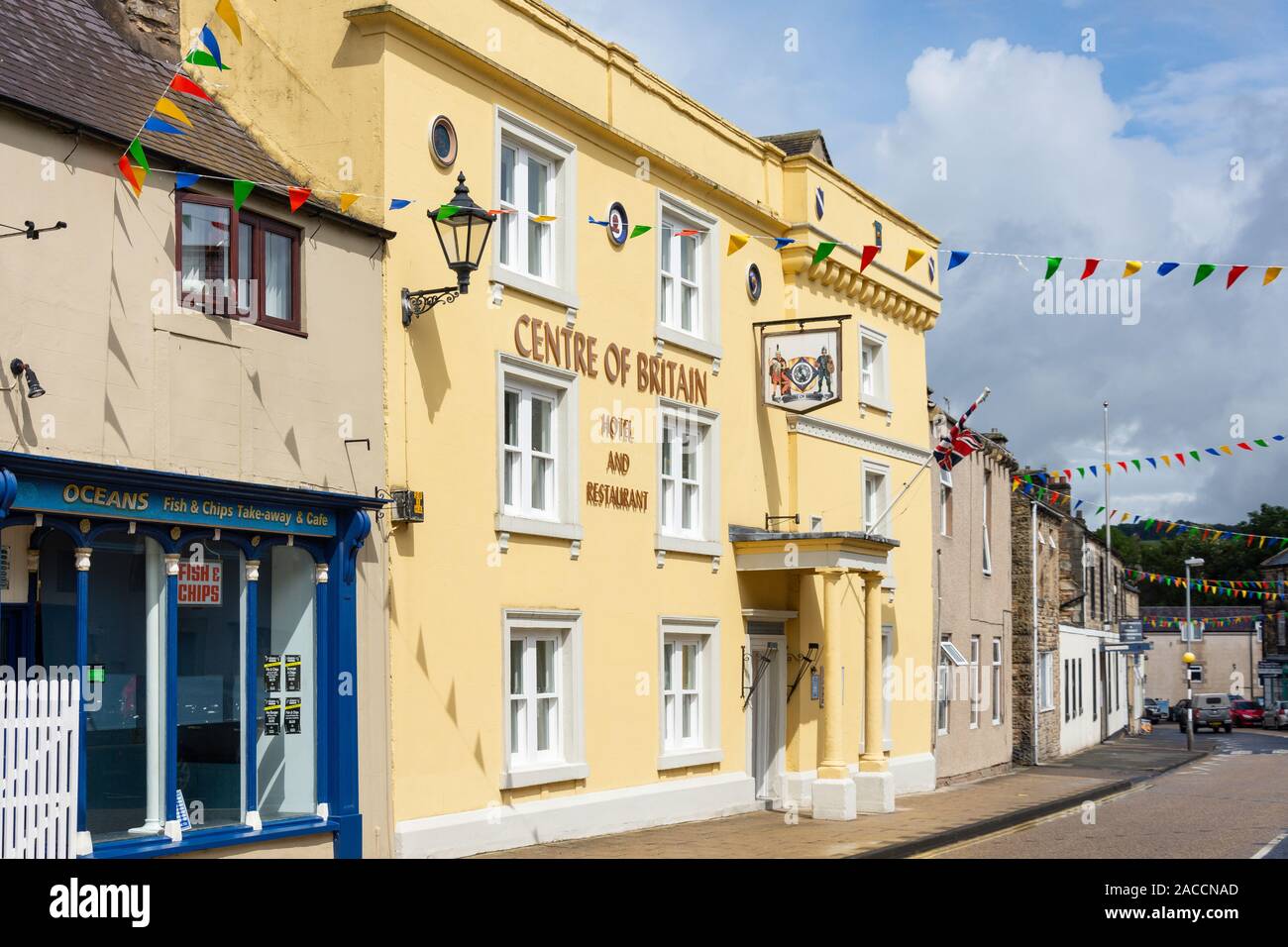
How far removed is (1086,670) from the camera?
4628 centimetres

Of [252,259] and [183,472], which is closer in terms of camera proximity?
A: [183,472]

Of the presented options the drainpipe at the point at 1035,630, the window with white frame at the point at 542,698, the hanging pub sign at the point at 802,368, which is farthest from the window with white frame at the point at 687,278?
the drainpipe at the point at 1035,630

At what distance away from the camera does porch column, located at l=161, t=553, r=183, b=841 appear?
40.1 feet

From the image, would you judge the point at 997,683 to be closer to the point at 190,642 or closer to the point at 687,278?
the point at 687,278

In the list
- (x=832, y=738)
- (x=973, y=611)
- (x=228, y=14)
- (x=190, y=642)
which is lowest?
(x=832, y=738)

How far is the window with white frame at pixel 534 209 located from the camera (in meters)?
16.8

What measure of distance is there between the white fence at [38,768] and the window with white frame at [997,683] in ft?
78.3

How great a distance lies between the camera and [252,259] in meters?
13.4

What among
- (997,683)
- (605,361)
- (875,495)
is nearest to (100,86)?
(605,361)

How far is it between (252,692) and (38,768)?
8.10 feet

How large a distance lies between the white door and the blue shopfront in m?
8.90

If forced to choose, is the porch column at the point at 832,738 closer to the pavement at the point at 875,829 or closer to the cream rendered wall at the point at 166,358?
the pavement at the point at 875,829

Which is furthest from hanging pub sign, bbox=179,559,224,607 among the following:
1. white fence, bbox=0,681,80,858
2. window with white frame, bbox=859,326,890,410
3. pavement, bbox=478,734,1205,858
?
window with white frame, bbox=859,326,890,410

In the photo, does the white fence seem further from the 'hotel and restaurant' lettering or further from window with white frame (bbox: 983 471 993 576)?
window with white frame (bbox: 983 471 993 576)
